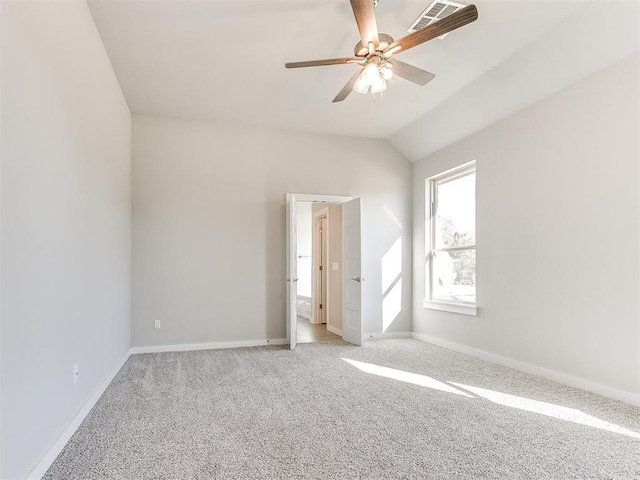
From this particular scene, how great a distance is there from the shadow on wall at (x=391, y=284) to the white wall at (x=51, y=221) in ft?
11.8

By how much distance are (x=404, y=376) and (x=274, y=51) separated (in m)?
3.22

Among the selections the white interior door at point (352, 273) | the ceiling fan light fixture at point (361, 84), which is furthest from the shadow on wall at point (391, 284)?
the ceiling fan light fixture at point (361, 84)

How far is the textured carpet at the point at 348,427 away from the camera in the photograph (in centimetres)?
199

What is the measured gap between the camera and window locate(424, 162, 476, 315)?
4.72 m

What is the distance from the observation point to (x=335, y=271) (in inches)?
245

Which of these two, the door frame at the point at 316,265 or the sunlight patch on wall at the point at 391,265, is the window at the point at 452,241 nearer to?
the sunlight patch on wall at the point at 391,265

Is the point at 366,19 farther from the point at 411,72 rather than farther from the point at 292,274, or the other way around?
the point at 292,274

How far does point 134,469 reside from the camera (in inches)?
77.9

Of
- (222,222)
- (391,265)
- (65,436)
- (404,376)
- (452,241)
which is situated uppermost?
(222,222)

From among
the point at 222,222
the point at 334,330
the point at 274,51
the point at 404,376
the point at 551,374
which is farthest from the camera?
the point at 334,330

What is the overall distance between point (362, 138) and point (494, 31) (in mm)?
2751

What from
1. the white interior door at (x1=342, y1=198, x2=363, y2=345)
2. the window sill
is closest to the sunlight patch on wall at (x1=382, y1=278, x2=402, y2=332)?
the window sill

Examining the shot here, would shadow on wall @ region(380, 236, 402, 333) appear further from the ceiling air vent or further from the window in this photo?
the ceiling air vent

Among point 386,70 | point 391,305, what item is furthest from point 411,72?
point 391,305
